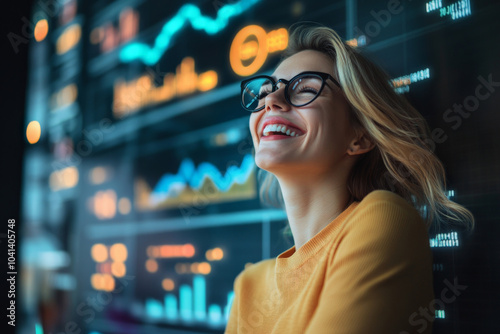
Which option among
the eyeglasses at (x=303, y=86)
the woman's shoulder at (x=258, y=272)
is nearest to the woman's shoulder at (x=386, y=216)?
the eyeglasses at (x=303, y=86)

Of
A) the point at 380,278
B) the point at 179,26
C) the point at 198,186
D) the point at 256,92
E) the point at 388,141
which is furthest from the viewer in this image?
the point at 179,26

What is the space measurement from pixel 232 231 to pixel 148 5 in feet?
3.53

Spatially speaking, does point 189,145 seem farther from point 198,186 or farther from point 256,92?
point 256,92

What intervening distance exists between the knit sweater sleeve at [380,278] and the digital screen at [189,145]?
11cm

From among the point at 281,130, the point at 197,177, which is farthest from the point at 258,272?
the point at 197,177

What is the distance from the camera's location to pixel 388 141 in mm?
1044

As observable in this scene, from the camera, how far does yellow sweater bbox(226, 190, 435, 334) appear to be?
808 mm

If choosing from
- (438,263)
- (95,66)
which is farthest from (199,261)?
(95,66)

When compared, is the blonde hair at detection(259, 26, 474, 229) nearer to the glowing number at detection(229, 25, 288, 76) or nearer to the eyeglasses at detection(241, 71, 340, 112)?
the eyeglasses at detection(241, 71, 340, 112)

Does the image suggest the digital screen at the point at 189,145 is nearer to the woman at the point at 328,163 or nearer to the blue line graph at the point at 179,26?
the blue line graph at the point at 179,26

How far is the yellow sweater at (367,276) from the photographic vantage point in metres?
0.81

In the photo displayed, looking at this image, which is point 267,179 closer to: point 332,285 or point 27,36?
point 332,285

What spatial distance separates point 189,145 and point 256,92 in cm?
67

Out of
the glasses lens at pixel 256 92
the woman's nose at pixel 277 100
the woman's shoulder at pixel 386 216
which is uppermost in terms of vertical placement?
the glasses lens at pixel 256 92
